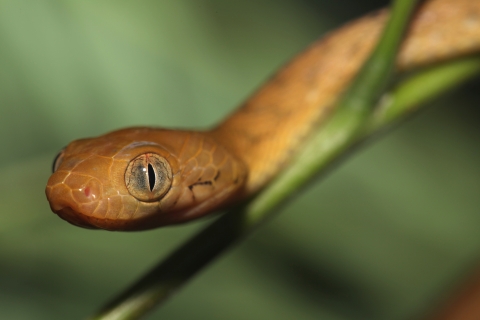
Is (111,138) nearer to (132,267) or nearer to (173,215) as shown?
(173,215)

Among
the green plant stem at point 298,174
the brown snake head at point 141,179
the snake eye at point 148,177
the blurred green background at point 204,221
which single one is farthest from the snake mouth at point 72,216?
the blurred green background at point 204,221

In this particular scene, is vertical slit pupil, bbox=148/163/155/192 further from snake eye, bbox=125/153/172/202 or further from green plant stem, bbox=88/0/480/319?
green plant stem, bbox=88/0/480/319

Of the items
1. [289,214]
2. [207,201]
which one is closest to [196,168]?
[207,201]

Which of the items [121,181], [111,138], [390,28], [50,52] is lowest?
[390,28]

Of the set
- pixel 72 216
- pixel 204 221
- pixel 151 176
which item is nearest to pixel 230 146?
pixel 151 176

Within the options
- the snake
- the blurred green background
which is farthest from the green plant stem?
the blurred green background

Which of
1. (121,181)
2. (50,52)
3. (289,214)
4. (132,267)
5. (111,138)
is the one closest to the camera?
(121,181)

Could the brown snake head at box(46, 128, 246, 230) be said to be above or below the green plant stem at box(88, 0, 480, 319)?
above
